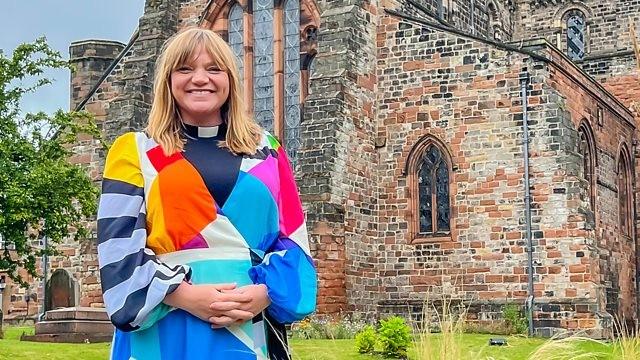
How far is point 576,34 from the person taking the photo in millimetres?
35125

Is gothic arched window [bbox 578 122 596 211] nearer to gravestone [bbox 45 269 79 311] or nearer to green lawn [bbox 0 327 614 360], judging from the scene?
green lawn [bbox 0 327 614 360]

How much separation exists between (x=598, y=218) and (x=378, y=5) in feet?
24.8

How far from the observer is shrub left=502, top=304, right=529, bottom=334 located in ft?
65.9

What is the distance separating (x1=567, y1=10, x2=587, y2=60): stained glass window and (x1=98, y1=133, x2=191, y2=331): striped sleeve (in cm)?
3242

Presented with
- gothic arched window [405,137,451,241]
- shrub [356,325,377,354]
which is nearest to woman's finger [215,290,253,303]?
shrub [356,325,377,354]

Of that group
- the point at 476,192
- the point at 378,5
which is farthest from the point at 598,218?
the point at 378,5

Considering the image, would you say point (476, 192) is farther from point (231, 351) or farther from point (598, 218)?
point (231, 351)

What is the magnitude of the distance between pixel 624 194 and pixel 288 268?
2506cm

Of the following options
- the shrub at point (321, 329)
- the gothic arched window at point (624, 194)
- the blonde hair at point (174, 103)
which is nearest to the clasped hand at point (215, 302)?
the blonde hair at point (174, 103)

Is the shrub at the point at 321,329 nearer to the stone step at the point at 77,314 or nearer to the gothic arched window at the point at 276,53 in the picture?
the stone step at the point at 77,314

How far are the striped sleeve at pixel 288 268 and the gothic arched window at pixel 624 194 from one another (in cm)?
2393

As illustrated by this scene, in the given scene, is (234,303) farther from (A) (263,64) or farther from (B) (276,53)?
(A) (263,64)

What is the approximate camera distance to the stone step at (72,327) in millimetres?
16453

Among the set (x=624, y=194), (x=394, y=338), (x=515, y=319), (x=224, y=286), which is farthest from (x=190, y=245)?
(x=624, y=194)
